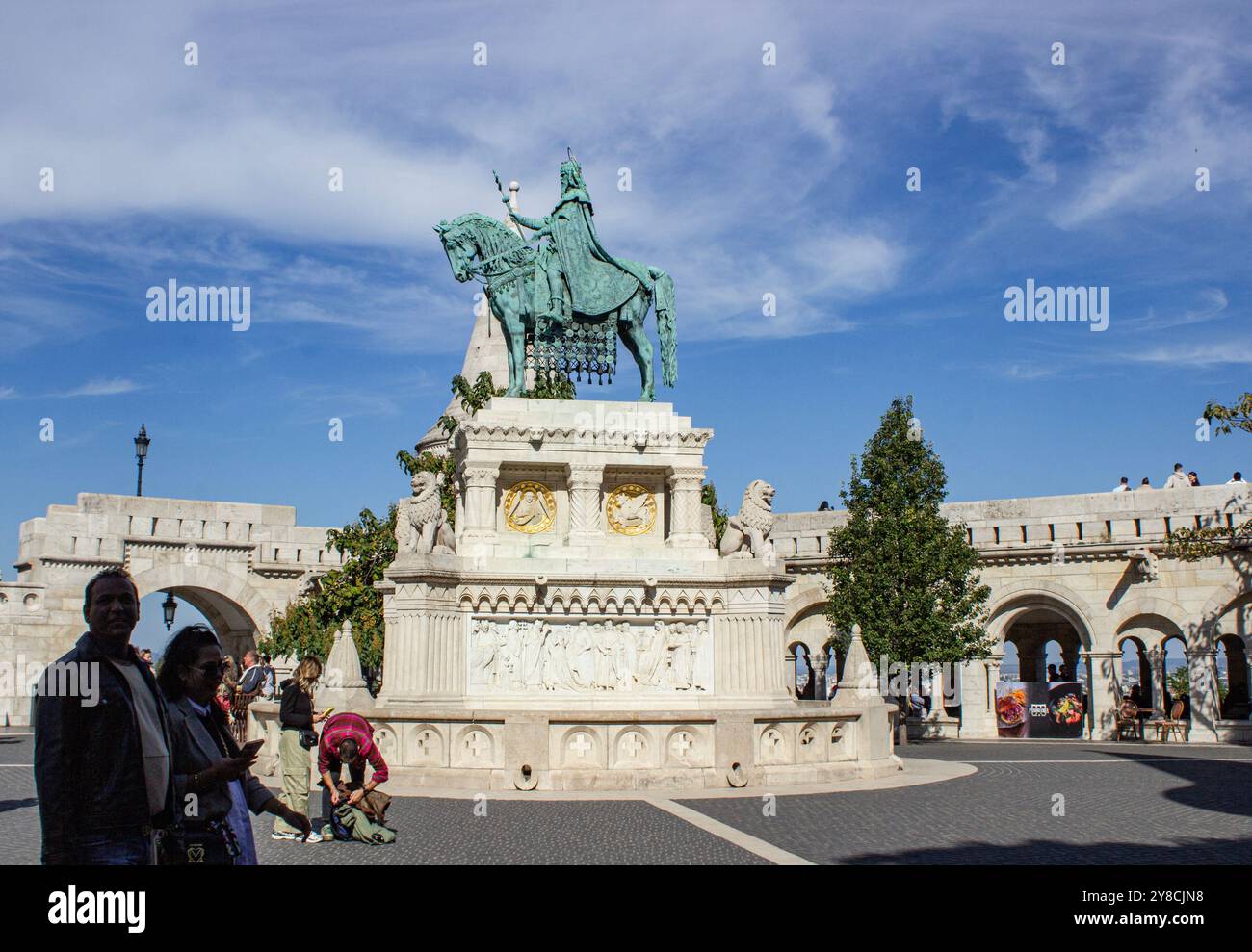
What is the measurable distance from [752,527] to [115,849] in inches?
535

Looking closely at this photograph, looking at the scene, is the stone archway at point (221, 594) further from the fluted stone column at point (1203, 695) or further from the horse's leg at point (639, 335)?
the fluted stone column at point (1203, 695)

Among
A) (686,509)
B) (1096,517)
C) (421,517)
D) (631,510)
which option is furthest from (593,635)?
(1096,517)

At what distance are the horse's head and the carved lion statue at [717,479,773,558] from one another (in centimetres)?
568

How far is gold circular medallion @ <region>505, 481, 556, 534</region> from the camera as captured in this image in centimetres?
1770

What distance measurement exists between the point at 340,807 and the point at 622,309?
1046 centimetres

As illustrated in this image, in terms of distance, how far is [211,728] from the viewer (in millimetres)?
5129

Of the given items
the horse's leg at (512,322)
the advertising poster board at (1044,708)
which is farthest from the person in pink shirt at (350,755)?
the advertising poster board at (1044,708)

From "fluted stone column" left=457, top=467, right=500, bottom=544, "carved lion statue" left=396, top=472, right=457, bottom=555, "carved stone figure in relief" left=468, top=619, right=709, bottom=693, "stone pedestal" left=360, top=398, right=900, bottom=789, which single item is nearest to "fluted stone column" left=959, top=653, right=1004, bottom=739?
"stone pedestal" left=360, top=398, right=900, bottom=789

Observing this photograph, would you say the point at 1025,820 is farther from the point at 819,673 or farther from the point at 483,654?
the point at 819,673

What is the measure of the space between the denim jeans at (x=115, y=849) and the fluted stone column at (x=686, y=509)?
529 inches

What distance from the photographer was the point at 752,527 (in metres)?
17.3

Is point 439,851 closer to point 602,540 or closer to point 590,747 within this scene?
point 590,747

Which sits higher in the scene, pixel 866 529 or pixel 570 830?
pixel 866 529

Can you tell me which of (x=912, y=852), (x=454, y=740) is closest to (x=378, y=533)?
(x=454, y=740)
